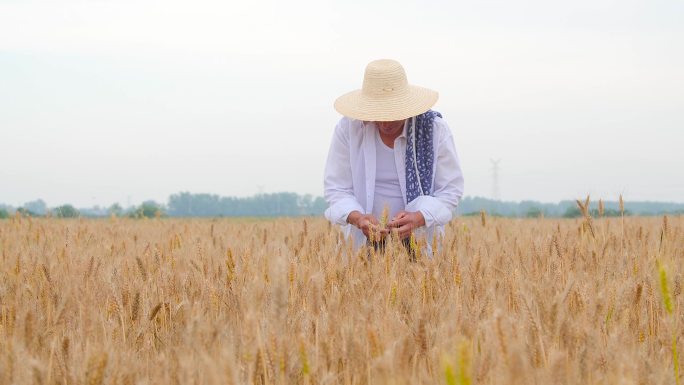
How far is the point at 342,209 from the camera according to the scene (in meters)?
3.93

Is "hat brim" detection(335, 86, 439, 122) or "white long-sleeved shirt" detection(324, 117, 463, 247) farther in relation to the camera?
"white long-sleeved shirt" detection(324, 117, 463, 247)

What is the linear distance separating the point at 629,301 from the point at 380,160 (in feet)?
6.74

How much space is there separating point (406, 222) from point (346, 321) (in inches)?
72.2

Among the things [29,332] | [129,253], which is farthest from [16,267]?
A: [29,332]

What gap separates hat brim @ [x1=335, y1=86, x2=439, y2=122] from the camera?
12.2 feet

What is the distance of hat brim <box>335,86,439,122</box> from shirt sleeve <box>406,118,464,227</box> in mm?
235

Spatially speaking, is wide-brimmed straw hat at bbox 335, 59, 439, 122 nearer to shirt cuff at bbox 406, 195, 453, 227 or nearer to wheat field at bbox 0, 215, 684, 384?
shirt cuff at bbox 406, 195, 453, 227

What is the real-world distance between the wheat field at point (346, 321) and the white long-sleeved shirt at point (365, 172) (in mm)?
467

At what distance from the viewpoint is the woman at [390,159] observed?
387 centimetres

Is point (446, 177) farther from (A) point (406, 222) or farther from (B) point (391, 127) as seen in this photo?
(A) point (406, 222)

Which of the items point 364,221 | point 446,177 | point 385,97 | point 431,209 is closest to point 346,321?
point 364,221

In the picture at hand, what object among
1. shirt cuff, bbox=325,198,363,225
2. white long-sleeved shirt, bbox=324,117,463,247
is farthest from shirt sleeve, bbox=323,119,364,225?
shirt cuff, bbox=325,198,363,225

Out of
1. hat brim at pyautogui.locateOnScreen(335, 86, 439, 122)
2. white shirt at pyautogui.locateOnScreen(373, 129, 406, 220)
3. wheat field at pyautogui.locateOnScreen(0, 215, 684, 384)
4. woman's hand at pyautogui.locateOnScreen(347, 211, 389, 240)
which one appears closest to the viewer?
wheat field at pyautogui.locateOnScreen(0, 215, 684, 384)

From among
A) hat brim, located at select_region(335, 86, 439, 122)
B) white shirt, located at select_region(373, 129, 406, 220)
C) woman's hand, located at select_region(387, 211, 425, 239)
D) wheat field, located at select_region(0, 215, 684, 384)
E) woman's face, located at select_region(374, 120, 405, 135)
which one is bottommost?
wheat field, located at select_region(0, 215, 684, 384)
